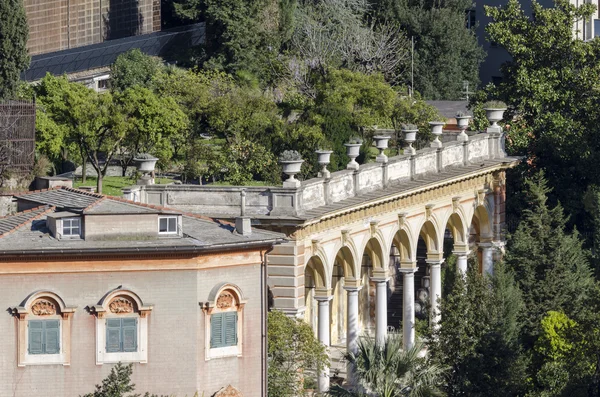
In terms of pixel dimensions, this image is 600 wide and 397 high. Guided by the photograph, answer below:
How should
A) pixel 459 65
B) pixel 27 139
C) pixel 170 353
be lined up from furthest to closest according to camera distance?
pixel 459 65 < pixel 27 139 < pixel 170 353

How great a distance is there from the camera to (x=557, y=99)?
326 ft

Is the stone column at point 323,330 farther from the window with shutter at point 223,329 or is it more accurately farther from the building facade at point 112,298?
the building facade at point 112,298

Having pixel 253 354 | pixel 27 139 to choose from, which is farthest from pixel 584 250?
pixel 253 354

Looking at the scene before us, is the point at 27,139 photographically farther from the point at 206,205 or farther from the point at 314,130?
the point at 206,205

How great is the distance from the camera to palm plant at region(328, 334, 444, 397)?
2776 inches

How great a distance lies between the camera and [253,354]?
67.2 meters

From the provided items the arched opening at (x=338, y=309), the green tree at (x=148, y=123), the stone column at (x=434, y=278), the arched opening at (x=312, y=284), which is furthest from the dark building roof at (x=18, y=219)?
the green tree at (x=148, y=123)

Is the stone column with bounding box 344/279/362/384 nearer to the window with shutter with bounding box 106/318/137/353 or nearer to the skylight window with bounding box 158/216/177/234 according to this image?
the skylight window with bounding box 158/216/177/234

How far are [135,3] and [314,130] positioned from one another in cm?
3569

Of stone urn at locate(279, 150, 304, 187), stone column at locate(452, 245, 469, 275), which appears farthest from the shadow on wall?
stone urn at locate(279, 150, 304, 187)

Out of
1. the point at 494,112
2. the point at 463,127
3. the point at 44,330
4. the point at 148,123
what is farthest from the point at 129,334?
the point at 494,112

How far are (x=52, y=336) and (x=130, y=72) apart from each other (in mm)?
45573

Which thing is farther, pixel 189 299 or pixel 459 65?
pixel 459 65

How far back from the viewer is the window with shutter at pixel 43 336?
212ft
